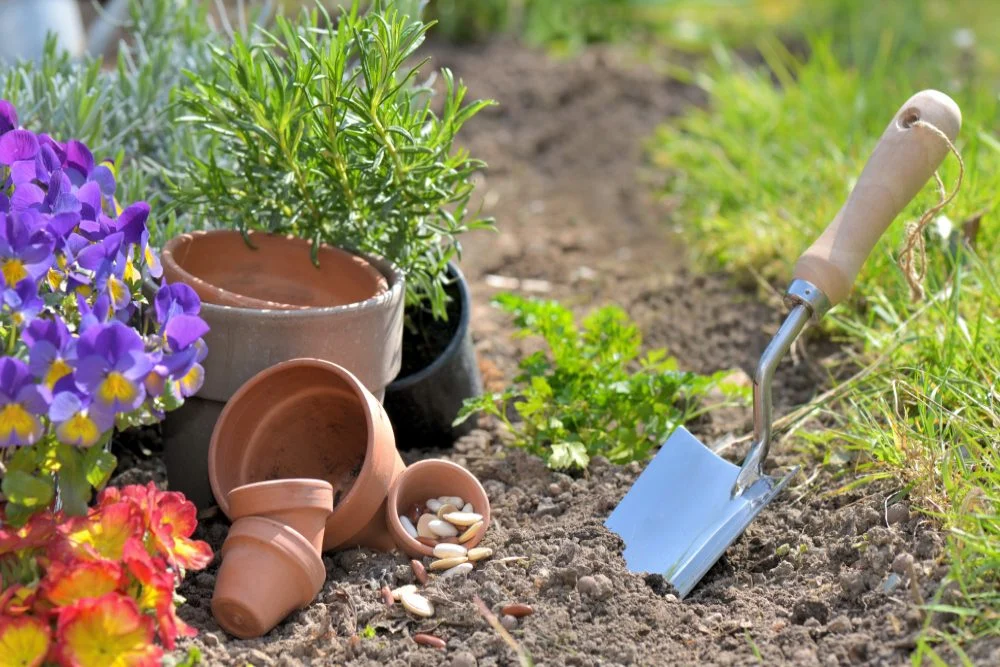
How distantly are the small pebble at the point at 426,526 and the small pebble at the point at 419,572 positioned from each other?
2.7 inches

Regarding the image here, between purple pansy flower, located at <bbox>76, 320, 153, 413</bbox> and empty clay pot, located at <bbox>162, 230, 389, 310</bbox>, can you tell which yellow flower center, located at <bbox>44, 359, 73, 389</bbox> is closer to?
purple pansy flower, located at <bbox>76, 320, 153, 413</bbox>

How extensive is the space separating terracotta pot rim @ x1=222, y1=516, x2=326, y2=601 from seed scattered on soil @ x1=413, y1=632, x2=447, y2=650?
17cm

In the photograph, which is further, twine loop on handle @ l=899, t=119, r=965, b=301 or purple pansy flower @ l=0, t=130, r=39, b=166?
twine loop on handle @ l=899, t=119, r=965, b=301

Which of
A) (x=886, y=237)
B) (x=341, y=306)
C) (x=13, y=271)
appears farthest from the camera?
(x=886, y=237)

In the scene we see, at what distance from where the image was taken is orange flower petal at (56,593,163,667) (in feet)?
4.77

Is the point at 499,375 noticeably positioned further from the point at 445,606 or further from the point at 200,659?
the point at 200,659

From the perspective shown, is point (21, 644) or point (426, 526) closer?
point (21, 644)

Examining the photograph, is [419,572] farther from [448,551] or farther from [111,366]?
[111,366]

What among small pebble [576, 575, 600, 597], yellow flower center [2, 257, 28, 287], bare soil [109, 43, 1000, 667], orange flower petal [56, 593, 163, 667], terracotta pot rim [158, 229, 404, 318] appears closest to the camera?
orange flower petal [56, 593, 163, 667]

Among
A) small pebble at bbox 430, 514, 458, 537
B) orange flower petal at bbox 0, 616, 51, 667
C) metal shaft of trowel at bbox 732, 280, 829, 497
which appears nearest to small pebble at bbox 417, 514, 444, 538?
small pebble at bbox 430, 514, 458, 537

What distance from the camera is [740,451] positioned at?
2.31 meters

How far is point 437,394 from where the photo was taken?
2346 mm

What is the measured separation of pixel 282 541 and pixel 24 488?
1.20ft

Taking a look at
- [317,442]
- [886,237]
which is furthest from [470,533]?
[886,237]
